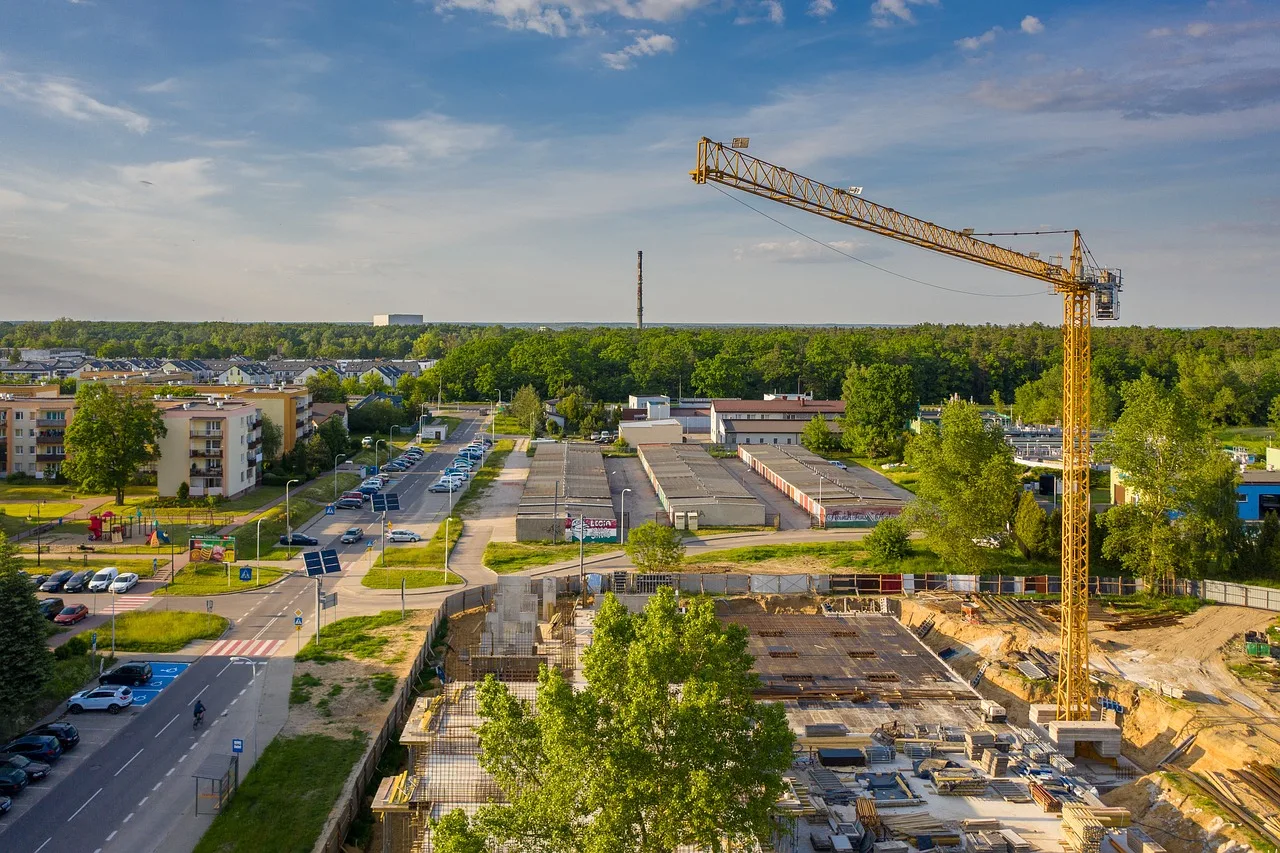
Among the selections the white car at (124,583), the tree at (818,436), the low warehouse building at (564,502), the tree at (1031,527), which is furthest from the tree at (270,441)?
the tree at (1031,527)

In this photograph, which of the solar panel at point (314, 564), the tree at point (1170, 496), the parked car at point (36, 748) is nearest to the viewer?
the parked car at point (36, 748)

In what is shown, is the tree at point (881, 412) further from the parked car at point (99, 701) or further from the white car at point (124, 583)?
the parked car at point (99, 701)

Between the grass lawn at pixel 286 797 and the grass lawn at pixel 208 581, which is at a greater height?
the grass lawn at pixel 208 581

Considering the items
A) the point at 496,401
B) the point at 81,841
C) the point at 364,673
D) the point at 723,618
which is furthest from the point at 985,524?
the point at 496,401

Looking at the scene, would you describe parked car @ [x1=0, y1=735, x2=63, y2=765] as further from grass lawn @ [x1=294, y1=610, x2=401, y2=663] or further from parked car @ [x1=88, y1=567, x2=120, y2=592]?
parked car @ [x1=88, y1=567, x2=120, y2=592]

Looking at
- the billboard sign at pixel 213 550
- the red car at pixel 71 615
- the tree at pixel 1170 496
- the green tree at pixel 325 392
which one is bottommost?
the red car at pixel 71 615

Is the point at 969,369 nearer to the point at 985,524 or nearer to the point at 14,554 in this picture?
the point at 985,524

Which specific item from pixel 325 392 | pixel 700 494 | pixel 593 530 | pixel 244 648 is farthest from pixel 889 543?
pixel 325 392
